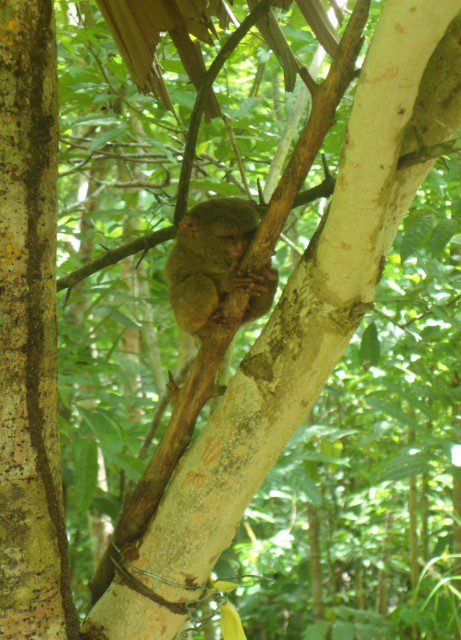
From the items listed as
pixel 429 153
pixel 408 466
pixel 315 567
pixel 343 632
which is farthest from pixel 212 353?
pixel 315 567

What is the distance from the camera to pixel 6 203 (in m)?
1.60

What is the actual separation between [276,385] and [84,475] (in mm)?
1429

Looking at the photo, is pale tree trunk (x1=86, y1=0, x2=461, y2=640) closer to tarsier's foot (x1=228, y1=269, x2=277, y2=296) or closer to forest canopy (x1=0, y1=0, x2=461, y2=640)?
forest canopy (x1=0, y1=0, x2=461, y2=640)

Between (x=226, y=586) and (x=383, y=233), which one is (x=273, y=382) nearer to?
(x=383, y=233)

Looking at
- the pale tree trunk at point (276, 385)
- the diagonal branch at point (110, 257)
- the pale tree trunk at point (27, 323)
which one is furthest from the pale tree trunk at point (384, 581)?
the pale tree trunk at point (27, 323)

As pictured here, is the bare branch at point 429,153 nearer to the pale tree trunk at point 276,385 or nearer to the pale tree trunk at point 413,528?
the pale tree trunk at point 276,385

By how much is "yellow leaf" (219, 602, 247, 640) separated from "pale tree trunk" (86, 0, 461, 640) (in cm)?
13

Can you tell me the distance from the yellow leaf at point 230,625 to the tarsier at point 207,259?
1.19 metres

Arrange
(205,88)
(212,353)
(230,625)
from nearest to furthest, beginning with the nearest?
(230,625), (212,353), (205,88)

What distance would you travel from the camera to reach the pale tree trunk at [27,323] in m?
1.60

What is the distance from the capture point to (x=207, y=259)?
310 cm

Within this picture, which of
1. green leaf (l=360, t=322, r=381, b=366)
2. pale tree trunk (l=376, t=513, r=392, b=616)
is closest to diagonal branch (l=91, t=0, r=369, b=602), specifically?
green leaf (l=360, t=322, r=381, b=366)

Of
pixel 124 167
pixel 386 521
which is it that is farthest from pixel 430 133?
pixel 386 521

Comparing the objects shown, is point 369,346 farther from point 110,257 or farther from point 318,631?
point 318,631
